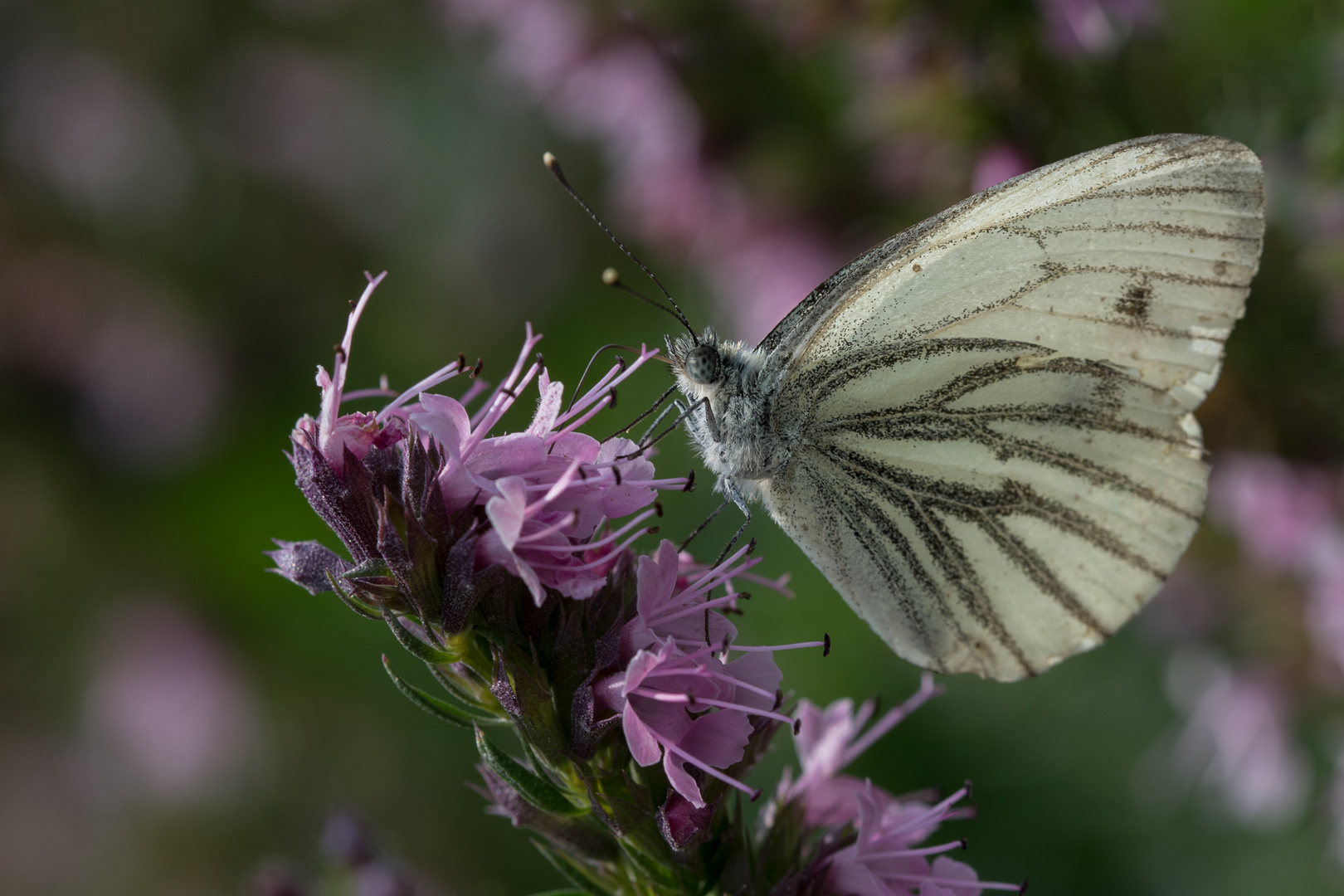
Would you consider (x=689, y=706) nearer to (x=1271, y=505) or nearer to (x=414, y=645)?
(x=414, y=645)

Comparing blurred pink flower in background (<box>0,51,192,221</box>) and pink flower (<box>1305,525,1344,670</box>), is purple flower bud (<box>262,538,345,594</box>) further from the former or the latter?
blurred pink flower in background (<box>0,51,192,221</box>)

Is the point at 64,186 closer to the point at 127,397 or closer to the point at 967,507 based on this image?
the point at 127,397

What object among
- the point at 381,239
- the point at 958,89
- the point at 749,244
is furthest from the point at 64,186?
the point at 958,89

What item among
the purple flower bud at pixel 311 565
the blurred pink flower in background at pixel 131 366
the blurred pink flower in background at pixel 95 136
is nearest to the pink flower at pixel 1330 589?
the purple flower bud at pixel 311 565

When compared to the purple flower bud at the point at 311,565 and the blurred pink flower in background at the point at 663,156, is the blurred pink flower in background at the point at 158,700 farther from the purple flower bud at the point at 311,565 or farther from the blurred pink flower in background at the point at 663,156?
the purple flower bud at the point at 311,565

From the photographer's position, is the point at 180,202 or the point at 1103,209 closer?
the point at 1103,209

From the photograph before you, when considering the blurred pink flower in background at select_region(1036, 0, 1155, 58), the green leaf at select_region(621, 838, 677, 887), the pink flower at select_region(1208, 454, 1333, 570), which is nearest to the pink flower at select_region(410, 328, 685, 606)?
the green leaf at select_region(621, 838, 677, 887)

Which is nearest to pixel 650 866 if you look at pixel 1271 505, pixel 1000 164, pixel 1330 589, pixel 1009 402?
pixel 1009 402
